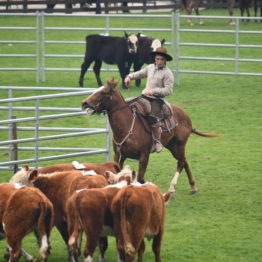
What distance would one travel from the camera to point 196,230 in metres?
10.1

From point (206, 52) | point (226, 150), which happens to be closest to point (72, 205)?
point (226, 150)

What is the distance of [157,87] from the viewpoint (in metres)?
12.0

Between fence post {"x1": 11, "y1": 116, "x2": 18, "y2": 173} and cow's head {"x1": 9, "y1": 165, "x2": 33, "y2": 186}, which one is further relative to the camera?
fence post {"x1": 11, "y1": 116, "x2": 18, "y2": 173}

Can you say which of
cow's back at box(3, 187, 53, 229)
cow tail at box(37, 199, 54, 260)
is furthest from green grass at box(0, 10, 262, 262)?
cow's back at box(3, 187, 53, 229)

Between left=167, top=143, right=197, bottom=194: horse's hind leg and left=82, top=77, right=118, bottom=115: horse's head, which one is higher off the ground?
left=82, top=77, right=118, bottom=115: horse's head

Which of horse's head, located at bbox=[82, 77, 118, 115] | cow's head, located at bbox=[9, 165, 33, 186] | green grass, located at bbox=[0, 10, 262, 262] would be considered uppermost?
horse's head, located at bbox=[82, 77, 118, 115]

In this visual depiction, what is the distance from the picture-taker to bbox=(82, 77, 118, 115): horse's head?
1112cm

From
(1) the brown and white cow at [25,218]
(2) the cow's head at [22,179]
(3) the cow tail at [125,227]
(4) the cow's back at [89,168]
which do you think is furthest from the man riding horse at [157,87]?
(3) the cow tail at [125,227]

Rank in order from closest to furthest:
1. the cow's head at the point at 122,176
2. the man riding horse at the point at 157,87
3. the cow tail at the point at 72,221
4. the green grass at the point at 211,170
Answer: the cow tail at the point at 72,221
the cow's head at the point at 122,176
the green grass at the point at 211,170
the man riding horse at the point at 157,87

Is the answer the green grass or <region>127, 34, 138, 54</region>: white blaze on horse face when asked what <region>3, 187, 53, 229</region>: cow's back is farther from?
<region>127, 34, 138, 54</region>: white blaze on horse face

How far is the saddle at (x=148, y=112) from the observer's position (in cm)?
1173

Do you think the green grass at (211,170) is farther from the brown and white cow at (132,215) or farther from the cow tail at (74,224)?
the brown and white cow at (132,215)

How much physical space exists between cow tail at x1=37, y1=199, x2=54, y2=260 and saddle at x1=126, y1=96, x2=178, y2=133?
364 cm

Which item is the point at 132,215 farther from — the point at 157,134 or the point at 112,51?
the point at 112,51
